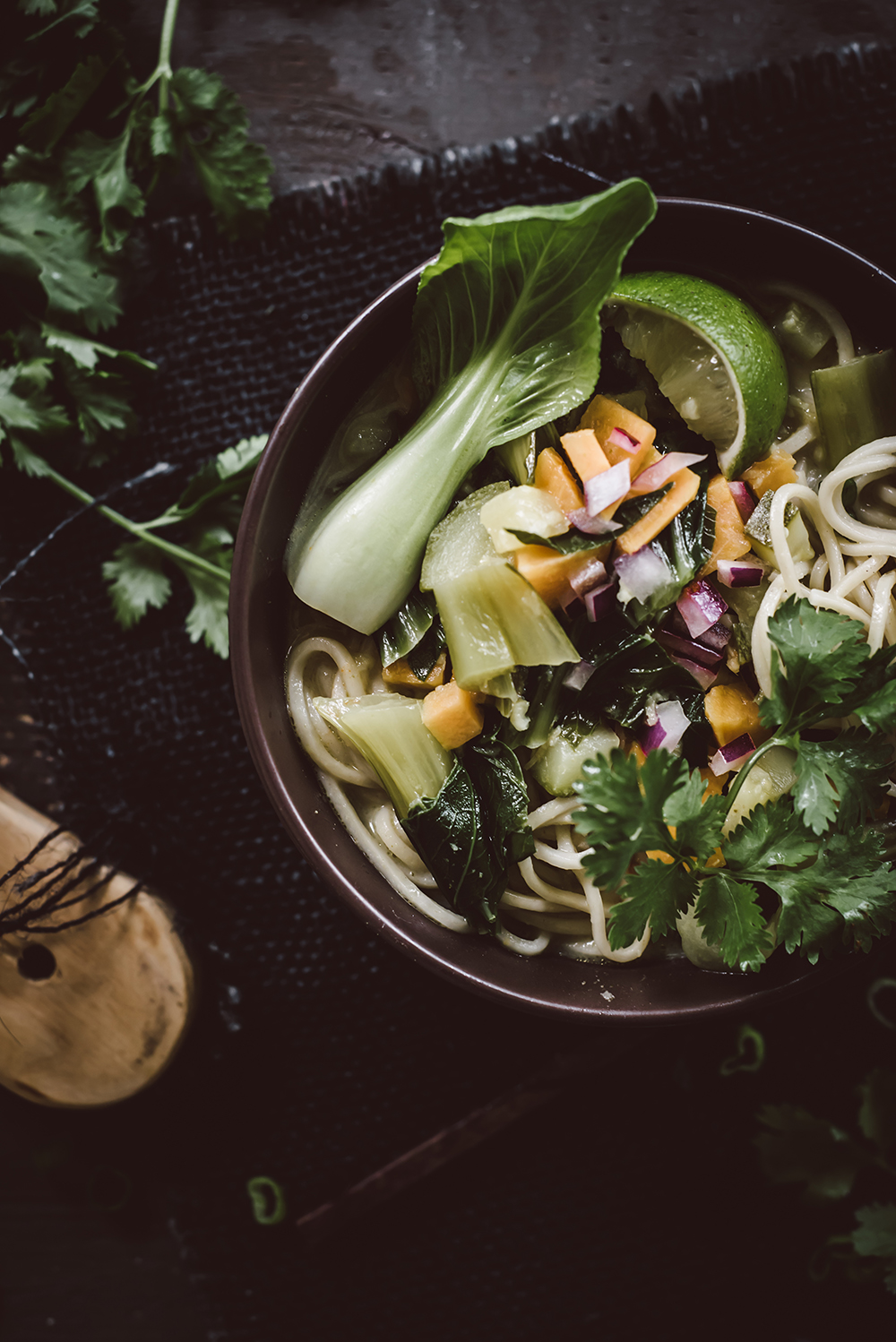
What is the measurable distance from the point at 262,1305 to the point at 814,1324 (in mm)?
1889

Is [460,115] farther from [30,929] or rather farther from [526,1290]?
[526,1290]

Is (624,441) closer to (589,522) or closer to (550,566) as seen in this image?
(589,522)

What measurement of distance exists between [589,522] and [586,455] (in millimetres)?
169

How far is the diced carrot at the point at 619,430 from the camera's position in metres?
2.23

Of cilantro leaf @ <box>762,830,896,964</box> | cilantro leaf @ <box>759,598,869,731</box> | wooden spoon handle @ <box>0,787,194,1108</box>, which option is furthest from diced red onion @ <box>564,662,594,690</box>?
wooden spoon handle @ <box>0,787,194,1108</box>

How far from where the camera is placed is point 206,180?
2795 mm

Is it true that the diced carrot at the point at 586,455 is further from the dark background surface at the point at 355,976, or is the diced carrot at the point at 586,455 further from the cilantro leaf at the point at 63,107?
the cilantro leaf at the point at 63,107

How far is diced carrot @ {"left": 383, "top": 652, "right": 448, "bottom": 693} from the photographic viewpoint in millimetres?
2365

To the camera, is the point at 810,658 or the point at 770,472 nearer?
the point at 810,658

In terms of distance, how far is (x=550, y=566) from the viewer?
7.03ft

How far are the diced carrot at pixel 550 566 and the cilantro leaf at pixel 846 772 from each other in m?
0.68

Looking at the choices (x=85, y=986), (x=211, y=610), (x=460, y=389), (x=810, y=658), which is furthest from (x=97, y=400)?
(x=810, y=658)

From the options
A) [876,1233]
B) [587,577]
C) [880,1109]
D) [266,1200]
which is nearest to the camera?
[587,577]

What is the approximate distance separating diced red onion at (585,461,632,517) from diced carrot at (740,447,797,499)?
1.29 ft
